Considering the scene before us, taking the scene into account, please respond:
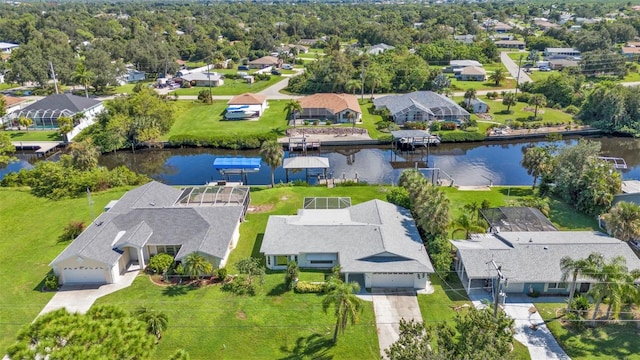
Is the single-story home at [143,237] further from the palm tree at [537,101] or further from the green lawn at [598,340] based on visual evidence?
the palm tree at [537,101]

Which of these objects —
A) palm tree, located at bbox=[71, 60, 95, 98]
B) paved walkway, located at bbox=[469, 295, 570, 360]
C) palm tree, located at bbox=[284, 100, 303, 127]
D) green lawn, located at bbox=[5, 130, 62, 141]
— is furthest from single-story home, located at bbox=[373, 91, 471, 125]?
palm tree, located at bbox=[71, 60, 95, 98]

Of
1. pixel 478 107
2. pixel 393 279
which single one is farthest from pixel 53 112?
pixel 478 107

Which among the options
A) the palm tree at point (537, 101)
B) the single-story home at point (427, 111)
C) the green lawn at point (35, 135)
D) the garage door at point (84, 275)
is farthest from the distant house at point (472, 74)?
the garage door at point (84, 275)

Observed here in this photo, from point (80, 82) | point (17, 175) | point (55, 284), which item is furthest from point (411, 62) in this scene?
point (55, 284)

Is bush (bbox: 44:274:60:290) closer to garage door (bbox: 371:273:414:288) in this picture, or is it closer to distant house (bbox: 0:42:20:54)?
garage door (bbox: 371:273:414:288)

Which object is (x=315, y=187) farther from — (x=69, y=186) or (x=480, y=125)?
(x=480, y=125)

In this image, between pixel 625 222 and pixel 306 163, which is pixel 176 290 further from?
pixel 625 222
